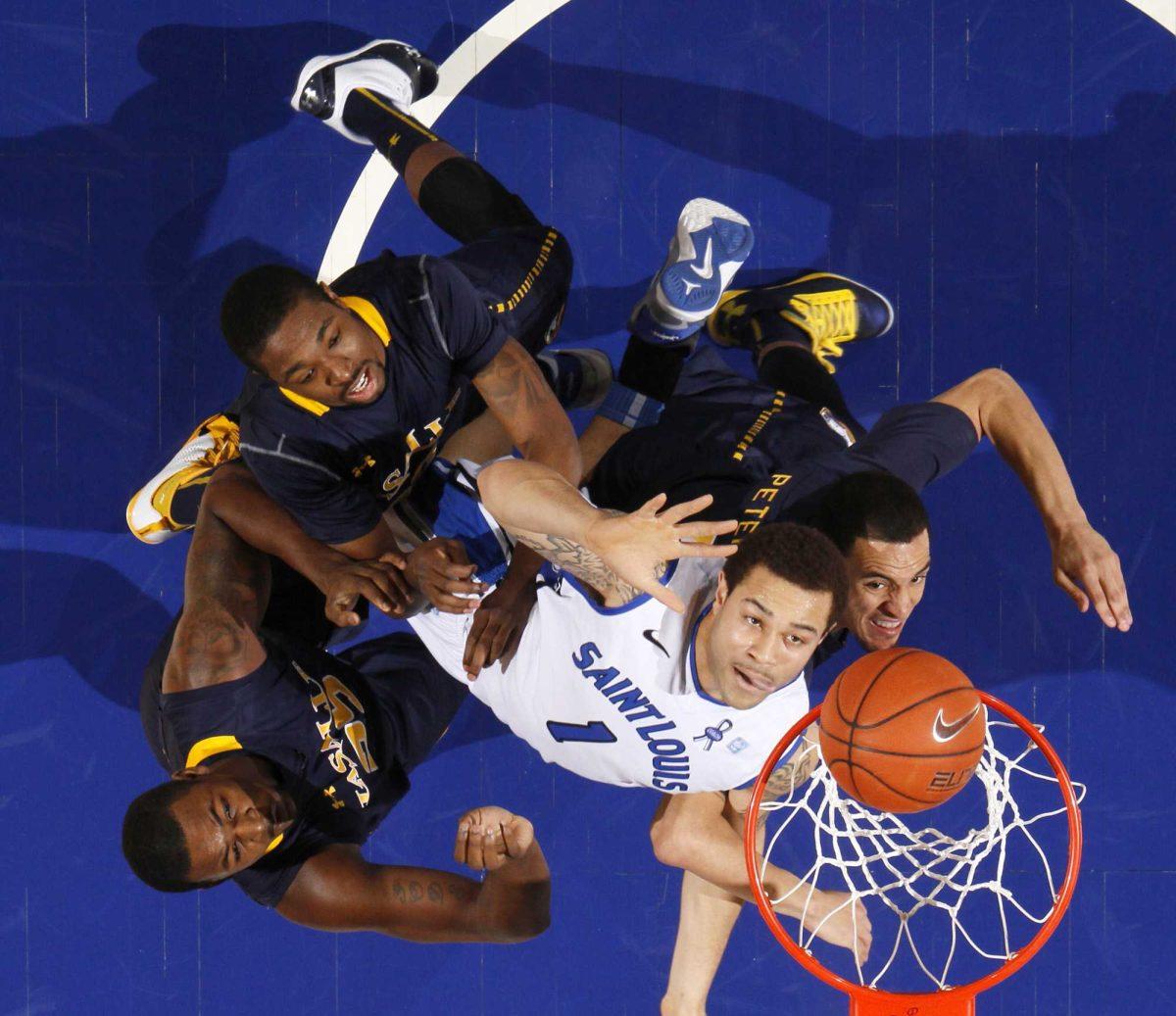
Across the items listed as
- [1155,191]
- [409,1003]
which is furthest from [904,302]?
[409,1003]

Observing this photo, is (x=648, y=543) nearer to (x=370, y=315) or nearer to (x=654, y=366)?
(x=370, y=315)

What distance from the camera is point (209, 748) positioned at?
329 centimetres

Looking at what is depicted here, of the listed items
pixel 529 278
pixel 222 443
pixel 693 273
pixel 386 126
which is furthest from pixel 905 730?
pixel 386 126

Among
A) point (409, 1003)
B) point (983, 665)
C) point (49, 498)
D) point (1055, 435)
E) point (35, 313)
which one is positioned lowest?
point (409, 1003)

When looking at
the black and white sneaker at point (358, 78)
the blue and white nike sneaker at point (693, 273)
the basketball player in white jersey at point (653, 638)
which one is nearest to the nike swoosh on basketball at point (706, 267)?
the blue and white nike sneaker at point (693, 273)

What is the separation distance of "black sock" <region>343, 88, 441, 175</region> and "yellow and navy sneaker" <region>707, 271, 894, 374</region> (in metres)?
1.29

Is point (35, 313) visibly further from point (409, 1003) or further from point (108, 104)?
point (409, 1003)

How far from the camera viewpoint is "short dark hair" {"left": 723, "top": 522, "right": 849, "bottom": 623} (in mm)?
2689

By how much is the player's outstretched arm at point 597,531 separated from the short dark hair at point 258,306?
71 centimetres

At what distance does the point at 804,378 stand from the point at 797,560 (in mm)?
1333

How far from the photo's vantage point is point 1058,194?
425 centimetres

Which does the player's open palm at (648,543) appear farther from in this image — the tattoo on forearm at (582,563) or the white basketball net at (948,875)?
the white basketball net at (948,875)

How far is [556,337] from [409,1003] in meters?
2.72

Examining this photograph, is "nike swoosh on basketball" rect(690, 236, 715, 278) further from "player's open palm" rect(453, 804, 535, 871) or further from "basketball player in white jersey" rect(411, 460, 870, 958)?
"player's open palm" rect(453, 804, 535, 871)
